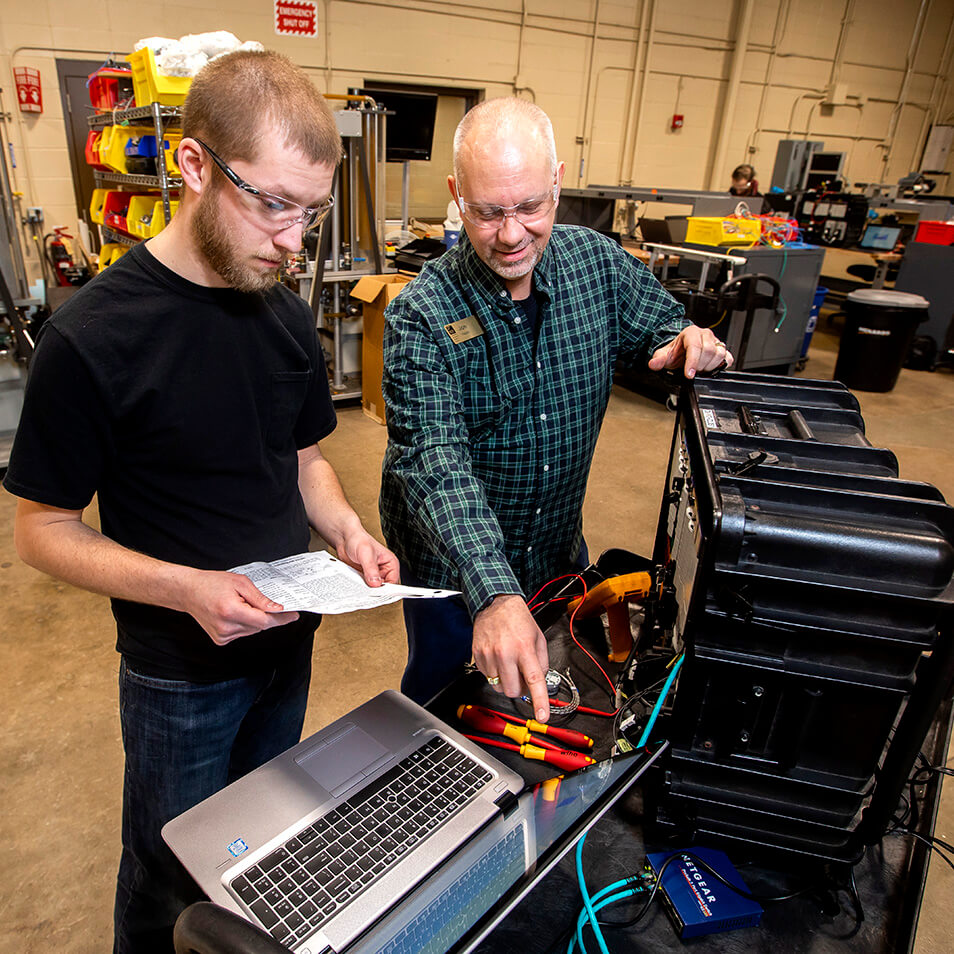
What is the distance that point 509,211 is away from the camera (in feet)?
3.58

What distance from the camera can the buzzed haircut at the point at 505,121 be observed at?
1.05m

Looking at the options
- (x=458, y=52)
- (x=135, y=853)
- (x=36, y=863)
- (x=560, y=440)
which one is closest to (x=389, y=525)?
(x=560, y=440)

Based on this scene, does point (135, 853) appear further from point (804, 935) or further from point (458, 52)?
point (458, 52)

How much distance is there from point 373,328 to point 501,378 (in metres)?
2.92

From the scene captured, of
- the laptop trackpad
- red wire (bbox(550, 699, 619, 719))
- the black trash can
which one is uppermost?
the laptop trackpad

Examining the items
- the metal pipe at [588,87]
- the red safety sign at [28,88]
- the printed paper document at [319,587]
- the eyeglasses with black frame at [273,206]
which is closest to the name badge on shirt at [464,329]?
the eyeglasses with black frame at [273,206]

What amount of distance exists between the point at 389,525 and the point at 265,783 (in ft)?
2.41

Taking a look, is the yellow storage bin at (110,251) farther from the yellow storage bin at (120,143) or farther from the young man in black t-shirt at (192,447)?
the young man in black t-shirt at (192,447)

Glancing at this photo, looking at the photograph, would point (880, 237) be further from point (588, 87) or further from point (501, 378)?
point (501, 378)

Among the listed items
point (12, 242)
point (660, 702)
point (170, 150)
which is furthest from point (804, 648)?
point (12, 242)

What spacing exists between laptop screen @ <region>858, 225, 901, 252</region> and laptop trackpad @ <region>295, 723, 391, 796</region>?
6902 millimetres

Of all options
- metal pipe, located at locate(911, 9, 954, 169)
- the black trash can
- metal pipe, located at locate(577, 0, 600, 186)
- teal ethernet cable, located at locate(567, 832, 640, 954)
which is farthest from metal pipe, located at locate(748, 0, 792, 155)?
teal ethernet cable, located at locate(567, 832, 640, 954)

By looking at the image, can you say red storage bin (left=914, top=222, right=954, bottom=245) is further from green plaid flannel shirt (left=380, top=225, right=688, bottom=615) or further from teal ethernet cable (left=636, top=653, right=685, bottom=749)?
teal ethernet cable (left=636, top=653, right=685, bottom=749)

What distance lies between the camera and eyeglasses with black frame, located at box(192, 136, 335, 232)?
805 mm
